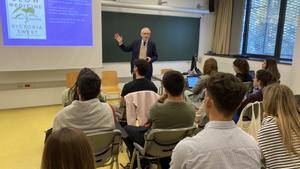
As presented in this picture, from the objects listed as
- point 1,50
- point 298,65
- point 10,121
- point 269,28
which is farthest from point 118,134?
point 269,28

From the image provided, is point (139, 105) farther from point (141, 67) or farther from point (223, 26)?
point (223, 26)

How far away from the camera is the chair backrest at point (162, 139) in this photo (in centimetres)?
211

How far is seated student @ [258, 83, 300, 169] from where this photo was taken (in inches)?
60.6

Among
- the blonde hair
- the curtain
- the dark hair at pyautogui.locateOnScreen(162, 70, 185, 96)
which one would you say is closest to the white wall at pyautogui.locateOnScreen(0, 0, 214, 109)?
the curtain

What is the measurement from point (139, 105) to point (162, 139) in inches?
26.1

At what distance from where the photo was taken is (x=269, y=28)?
604cm

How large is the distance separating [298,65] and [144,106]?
3.50 meters

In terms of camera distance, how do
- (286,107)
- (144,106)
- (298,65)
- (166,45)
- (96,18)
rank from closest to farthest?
(286,107), (144,106), (298,65), (96,18), (166,45)

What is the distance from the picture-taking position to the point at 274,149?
1601mm

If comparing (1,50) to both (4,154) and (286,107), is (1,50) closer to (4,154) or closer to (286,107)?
(4,154)

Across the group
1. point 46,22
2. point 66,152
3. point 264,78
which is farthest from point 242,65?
point 46,22

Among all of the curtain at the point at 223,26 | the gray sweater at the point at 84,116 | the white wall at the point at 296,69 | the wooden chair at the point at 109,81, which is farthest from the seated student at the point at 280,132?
the curtain at the point at 223,26

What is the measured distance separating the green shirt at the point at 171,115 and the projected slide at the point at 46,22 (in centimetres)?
351

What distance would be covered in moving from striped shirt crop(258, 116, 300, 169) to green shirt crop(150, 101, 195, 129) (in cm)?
68
